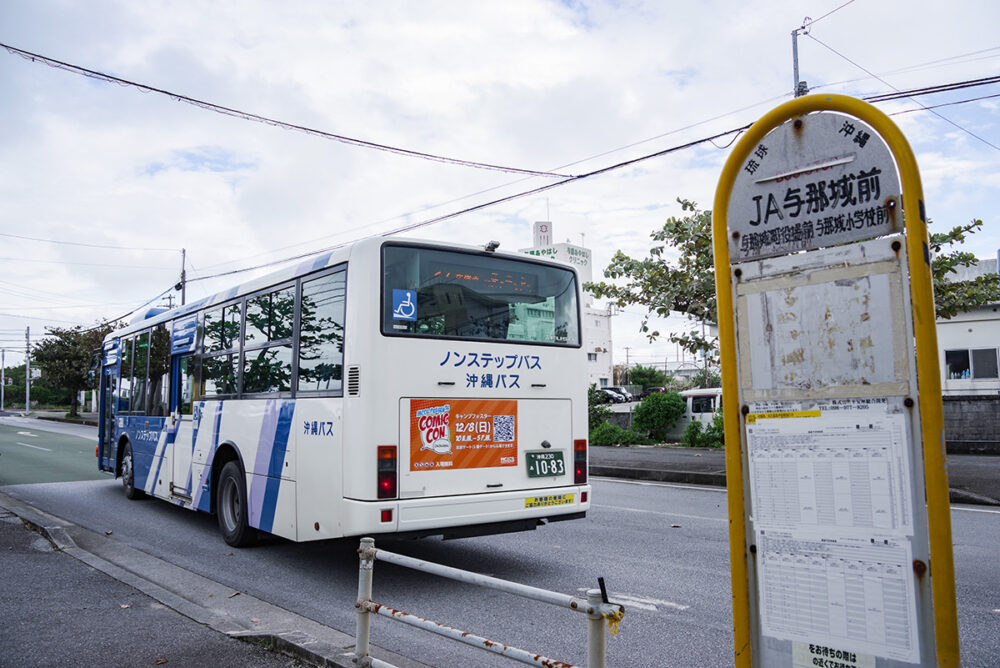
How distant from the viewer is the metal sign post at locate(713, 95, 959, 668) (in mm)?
2254

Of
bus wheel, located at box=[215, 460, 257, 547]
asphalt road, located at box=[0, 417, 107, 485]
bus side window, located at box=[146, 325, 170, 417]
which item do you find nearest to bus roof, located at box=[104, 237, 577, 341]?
bus side window, located at box=[146, 325, 170, 417]

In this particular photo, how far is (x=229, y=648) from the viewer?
4.84 metres

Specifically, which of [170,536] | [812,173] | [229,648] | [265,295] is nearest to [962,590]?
[812,173]

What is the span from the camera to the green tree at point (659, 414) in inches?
838

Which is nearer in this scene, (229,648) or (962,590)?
(229,648)

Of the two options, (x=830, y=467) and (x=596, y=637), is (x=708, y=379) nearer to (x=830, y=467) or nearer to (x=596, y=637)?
(x=596, y=637)

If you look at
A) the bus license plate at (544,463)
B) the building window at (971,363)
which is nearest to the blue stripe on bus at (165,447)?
the bus license plate at (544,463)

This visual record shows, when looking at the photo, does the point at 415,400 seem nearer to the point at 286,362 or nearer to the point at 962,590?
the point at 286,362

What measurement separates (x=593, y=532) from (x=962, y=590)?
4041mm

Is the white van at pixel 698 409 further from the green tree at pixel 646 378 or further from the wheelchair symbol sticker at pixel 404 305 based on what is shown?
the green tree at pixel 646 378

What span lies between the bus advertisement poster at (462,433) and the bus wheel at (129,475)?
26.1ft

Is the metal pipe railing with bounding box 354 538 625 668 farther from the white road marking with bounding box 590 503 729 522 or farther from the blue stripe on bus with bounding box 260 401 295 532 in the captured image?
the white road marking with bounding box 590 503 729 522

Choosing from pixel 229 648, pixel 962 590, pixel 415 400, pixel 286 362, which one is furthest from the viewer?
pixel 286 362

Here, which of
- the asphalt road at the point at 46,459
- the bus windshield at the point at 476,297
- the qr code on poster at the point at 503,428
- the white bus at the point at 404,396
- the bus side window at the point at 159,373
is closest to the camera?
the white bus at the point at 404,396
